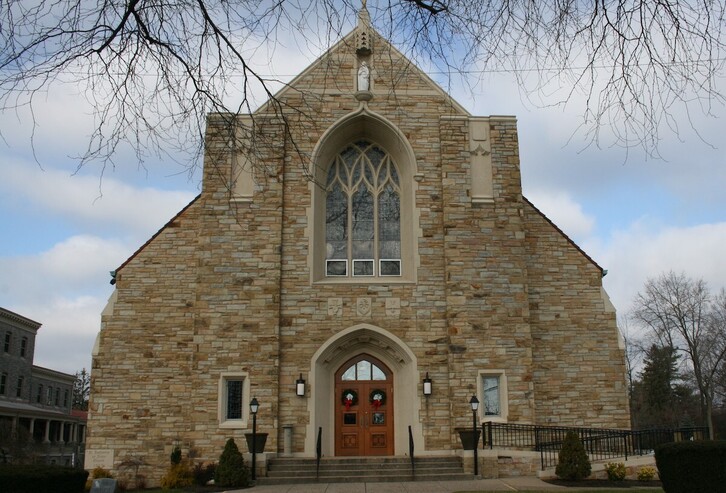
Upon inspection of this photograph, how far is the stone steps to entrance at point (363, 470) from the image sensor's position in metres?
16.2

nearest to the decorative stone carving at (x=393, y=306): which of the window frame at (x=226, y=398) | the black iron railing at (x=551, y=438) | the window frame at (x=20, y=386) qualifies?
the black iron railing at (x=551, y=438)

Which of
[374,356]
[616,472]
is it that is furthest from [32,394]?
[616,472]

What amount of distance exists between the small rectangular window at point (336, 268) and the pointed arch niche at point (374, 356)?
5.49ft

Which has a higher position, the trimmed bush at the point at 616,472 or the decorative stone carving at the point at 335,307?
the decorative stone carving at the point at 335,307

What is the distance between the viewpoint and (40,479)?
353 inches

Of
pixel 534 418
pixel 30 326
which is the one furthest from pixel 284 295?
pixel 30 326

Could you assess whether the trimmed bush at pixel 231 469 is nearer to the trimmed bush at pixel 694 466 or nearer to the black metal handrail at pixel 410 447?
the black metal handrail at pixel 410 447

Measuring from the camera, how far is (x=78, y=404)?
91.0 m

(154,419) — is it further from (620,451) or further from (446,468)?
(620,451)

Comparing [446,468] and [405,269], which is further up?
[405,269]

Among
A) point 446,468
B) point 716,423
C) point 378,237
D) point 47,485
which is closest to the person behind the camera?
point 47,485

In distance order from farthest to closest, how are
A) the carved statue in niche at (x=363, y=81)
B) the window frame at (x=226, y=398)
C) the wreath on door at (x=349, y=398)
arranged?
the carved statue in niche at (x=363, y=81) → the wreath on door at (x=349, y=398) → the window frame at (x=226, y=398)

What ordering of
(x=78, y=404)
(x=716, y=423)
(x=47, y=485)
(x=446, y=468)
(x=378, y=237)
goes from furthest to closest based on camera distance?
(x=78, y=404) → (x=716, y=423) → (x=378, y=237) → (x=446, y=468) → (x=47, y=485)

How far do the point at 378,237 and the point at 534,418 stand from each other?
6.14 metres
